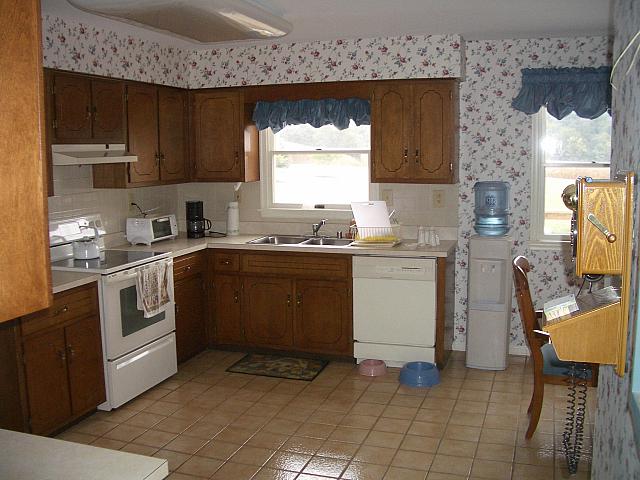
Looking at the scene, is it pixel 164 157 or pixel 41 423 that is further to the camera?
pixel 164 157

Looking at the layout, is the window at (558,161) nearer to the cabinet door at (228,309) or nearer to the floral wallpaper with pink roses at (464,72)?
the floral wallpaper with pink roses at (464,72)

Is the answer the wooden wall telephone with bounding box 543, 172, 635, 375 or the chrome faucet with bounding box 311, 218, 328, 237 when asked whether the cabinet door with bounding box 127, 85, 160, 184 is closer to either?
the chrome faucet with bounding box 311, 218, 328, 237

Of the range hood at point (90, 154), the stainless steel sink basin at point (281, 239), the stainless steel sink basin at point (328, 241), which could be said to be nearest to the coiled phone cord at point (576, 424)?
the stainless steel sink basin at point (328, 241)

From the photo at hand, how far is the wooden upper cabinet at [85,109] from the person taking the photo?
4.33 metres

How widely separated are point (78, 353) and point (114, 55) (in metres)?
2.15

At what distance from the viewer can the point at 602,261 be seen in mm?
2068

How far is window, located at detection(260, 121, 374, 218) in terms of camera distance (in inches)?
223

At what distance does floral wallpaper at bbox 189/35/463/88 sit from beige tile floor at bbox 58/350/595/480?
229 cm

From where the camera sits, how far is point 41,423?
3801 mm

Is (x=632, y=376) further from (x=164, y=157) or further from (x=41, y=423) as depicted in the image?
(x=164, y=157)

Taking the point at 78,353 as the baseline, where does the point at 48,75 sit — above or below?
above

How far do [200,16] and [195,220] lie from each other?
2.56 meters

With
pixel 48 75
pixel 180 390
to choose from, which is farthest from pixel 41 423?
pixel 48 75

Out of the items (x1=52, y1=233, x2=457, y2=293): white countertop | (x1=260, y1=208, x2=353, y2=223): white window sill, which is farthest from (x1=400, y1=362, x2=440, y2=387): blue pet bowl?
(x1=260, y1=208, x2=353, y2=223): white window sill
